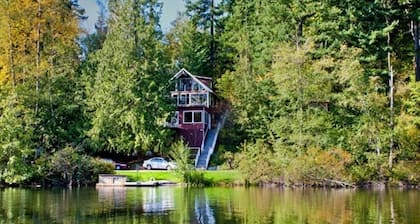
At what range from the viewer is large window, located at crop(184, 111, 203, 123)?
56.5m

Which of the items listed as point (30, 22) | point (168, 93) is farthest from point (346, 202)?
point (30, 22)

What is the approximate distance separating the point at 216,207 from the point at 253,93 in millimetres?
25426

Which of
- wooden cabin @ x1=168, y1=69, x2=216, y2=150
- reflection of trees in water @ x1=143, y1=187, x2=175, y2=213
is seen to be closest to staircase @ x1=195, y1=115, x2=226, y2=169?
wooden cabin @ x1=168, y1=69, x2=216, y2=150

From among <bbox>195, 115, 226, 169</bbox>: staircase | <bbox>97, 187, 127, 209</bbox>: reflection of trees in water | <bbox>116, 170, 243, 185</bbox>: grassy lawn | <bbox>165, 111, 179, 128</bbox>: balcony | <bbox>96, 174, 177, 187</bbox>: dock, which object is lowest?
<bbox>97, 187, 127, 209</bbox>: reflection of trees in water

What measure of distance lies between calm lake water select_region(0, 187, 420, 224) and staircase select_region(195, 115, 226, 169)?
15.0m

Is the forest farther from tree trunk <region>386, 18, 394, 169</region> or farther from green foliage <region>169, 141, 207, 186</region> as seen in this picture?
green foliage <region>169, 141, 207, 186</region>

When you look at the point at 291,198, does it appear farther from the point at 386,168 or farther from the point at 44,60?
the point at 44,60

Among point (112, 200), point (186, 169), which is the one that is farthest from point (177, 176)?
point (112, 200)

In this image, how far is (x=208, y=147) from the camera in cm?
5388

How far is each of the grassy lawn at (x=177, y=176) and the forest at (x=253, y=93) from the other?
1262mm

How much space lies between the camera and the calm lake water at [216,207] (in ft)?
70.9

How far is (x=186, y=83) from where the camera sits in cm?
5644

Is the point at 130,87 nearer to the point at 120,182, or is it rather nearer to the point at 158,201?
the point at 120,182

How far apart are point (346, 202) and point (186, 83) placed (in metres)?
30.2
